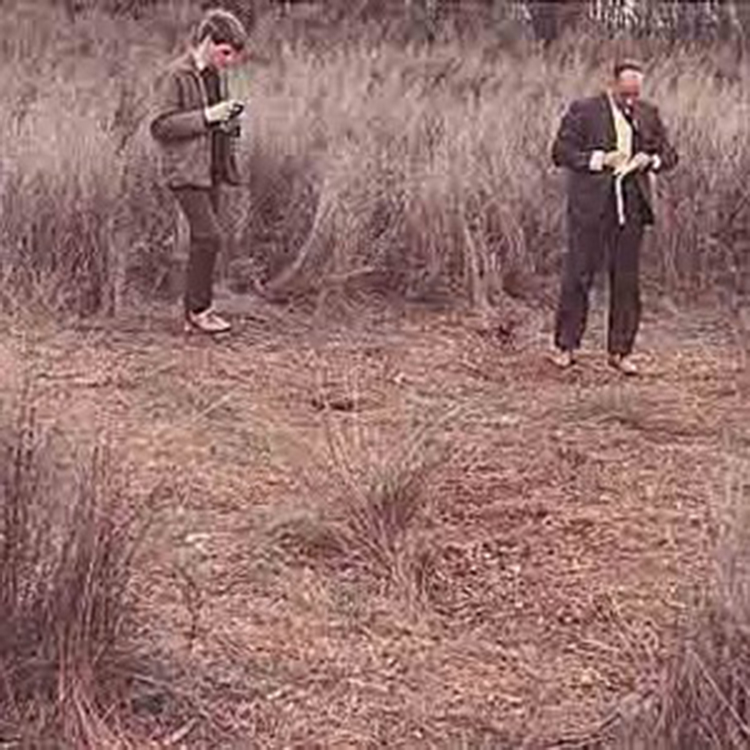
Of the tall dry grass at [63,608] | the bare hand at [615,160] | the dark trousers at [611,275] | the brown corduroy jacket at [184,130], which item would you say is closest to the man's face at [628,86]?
the bare hand at [615,160]

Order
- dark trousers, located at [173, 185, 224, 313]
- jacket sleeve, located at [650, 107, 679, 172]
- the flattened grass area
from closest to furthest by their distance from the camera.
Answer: the flattened grass area < jacket sleeve, located at [650, 107, 679, 172] < dark trousers, located at [173, 185, 224, 313]

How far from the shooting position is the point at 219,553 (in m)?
6.07

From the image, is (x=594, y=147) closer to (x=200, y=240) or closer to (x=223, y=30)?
(x=223, y=30)

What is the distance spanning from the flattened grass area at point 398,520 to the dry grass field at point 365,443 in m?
0.02

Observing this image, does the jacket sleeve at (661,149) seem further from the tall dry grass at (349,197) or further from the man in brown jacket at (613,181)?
the tall dry grass at (349,197)

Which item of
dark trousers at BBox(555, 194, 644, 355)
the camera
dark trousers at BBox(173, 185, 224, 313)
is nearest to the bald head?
dark trousers at BBox(555, 194, 644, 355)

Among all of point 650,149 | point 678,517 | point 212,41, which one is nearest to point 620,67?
point 650,149

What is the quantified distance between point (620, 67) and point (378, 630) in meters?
4.33

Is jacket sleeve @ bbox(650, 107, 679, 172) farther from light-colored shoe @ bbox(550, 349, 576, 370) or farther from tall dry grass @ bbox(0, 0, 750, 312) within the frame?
tall dry grass @ bbox(0, 0, 750, 312)

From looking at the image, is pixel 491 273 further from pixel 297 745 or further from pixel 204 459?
pixel 297 745

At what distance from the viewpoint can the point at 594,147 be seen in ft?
29.3

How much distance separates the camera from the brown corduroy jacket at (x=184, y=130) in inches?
364

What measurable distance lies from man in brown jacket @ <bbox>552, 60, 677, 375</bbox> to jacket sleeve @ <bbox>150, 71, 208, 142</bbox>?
168cm

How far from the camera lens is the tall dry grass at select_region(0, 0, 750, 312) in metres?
10.3
